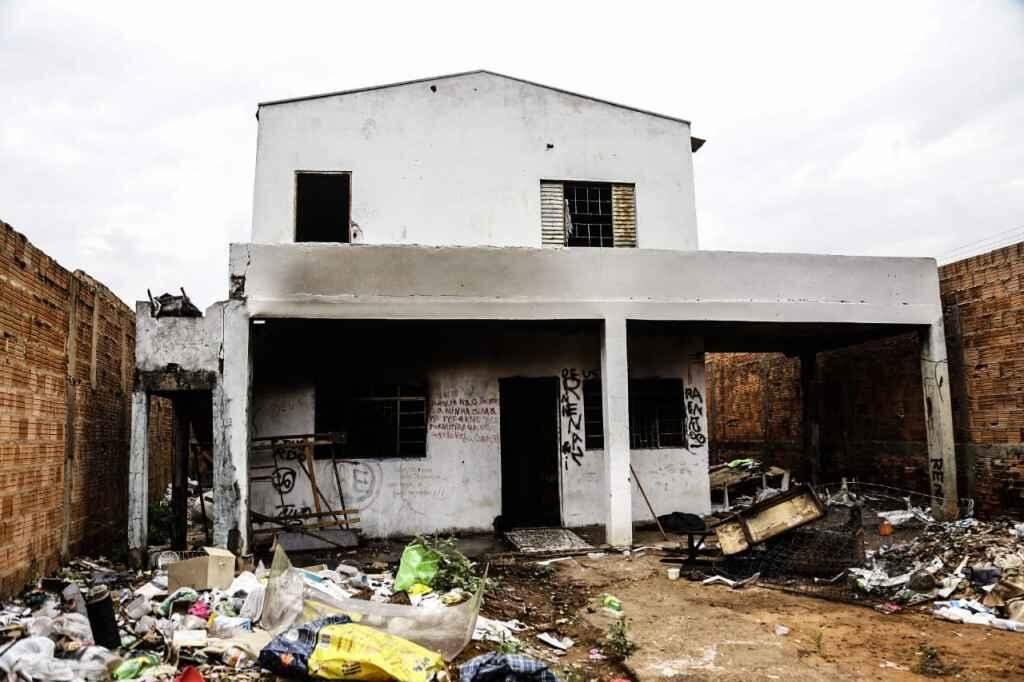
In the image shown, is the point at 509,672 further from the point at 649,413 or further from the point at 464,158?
the point at 464,158

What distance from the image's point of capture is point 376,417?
11.1 m

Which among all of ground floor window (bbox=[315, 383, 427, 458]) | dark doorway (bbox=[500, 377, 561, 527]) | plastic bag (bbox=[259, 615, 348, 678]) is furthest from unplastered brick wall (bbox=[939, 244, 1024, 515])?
plastic bag (bbox=[259, 615, 348, 678])

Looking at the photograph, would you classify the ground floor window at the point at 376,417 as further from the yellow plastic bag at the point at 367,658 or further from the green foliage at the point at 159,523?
the yellow plastic bag at the point at 367,658

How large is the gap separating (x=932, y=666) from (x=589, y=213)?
8.51 m

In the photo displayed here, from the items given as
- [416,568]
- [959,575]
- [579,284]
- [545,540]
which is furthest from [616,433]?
[959,575]

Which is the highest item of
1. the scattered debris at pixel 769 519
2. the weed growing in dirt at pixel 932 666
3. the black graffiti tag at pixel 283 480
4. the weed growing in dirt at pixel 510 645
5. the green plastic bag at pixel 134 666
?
the black graffiti tag at pixel 283 480

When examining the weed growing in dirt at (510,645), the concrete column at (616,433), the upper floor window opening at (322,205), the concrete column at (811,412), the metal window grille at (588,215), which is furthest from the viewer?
the concrete column at (811,412)

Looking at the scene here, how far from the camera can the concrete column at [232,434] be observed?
27.4ft

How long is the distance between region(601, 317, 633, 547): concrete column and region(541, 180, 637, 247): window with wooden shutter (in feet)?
9.48

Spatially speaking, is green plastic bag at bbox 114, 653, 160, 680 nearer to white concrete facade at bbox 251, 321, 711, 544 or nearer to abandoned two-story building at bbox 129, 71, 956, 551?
abandoned two-story building at bbox 129, 71, 956, 551

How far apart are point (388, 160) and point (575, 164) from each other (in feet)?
10.4

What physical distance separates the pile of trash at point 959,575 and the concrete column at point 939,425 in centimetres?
135

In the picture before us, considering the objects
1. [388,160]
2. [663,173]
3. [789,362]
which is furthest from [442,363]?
[789,362]

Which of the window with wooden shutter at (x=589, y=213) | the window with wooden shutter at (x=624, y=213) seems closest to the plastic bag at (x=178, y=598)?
the window with wooden shutter at (x=589, y=213)
